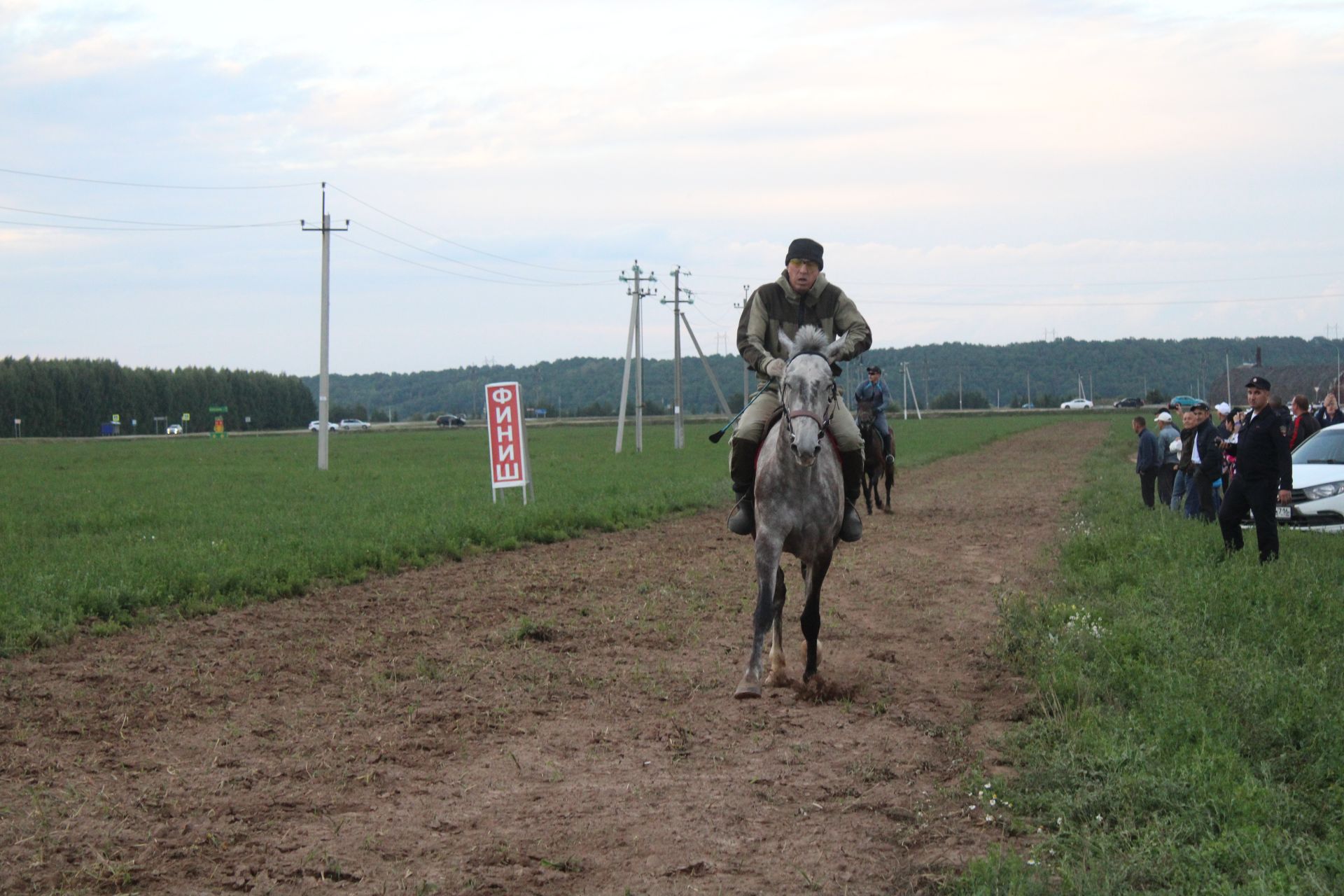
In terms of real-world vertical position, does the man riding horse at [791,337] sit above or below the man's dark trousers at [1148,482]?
above

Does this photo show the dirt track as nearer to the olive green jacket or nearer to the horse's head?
the horse's head

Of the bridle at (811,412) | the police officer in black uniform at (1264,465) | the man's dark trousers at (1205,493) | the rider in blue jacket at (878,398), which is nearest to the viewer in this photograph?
the bridle at (811,412)

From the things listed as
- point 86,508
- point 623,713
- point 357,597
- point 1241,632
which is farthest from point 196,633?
point 86,508

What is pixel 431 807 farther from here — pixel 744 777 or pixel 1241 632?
pixel 1241 632

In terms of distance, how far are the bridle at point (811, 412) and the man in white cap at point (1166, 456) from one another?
41.0 ft

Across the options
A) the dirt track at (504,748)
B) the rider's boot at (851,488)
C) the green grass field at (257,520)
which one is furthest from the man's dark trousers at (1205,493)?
the rider's boot at (851,488)

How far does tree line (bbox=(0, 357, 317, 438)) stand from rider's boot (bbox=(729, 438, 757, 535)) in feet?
376

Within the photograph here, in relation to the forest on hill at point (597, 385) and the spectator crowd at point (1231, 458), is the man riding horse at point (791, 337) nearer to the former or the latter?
the spectator crowd at point (1231, 458)

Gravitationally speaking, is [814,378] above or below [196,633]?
above

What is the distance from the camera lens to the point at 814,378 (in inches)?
279

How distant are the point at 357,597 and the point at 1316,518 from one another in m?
11.8

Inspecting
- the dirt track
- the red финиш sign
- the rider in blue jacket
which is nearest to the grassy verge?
the dirt track

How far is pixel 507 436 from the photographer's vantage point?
1897cm

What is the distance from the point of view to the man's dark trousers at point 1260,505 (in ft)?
36.7
